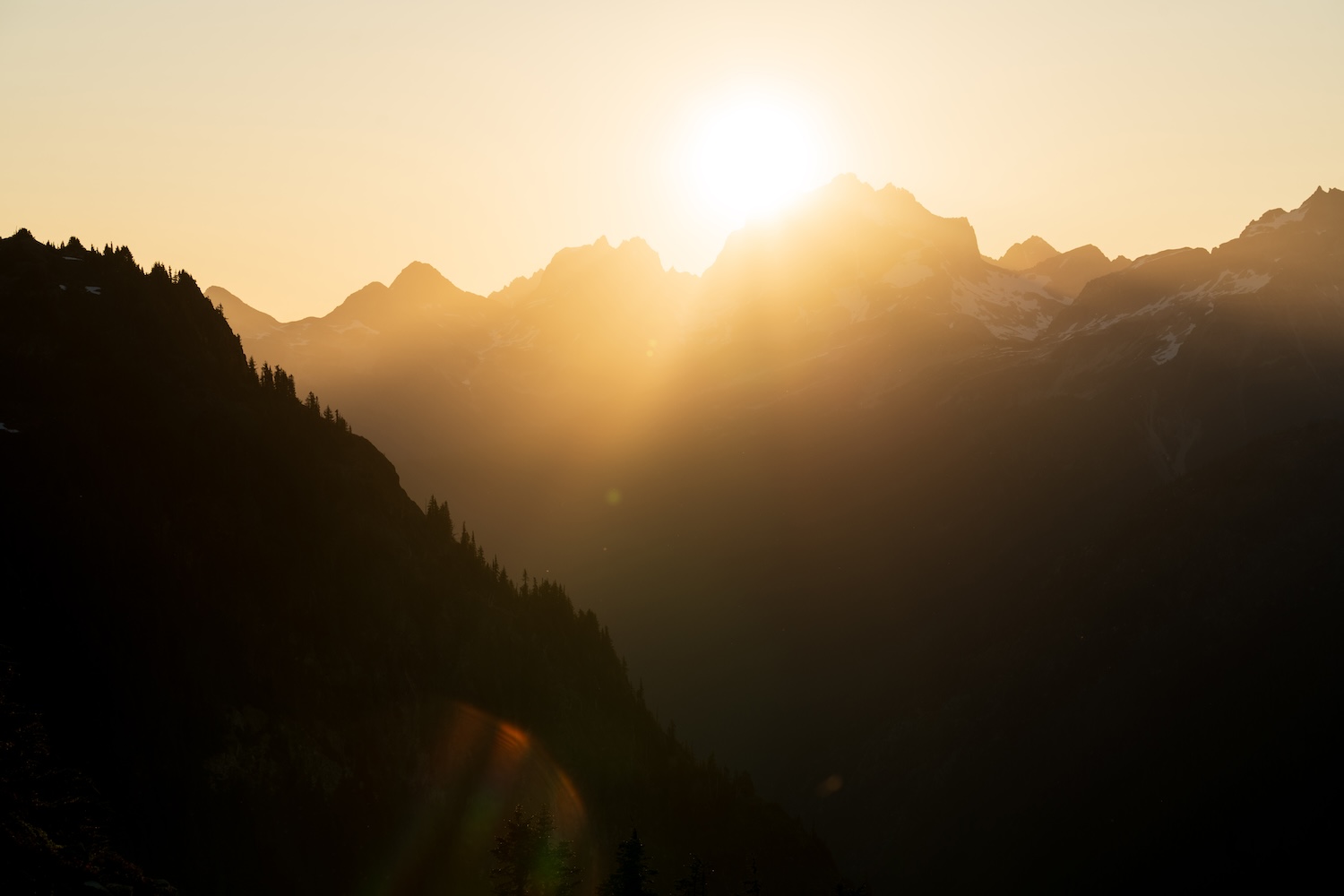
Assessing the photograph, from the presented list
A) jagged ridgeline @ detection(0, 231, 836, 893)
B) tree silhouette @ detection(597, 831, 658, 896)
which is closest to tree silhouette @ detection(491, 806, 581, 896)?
tree silhouette @ detection(597, 831, 658, 896)

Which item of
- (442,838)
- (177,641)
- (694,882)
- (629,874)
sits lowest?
(442,838)

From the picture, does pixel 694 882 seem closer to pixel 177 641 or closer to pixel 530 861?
pixel 530 861

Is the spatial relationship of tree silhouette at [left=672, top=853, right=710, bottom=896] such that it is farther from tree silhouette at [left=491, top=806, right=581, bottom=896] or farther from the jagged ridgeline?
the jagged ridgeline

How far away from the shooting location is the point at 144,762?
150 metres

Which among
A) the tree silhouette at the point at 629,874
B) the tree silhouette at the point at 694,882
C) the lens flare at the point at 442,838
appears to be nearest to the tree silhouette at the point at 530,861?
the tree silhouette at the point at 629,874

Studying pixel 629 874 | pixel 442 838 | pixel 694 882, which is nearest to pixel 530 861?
pixel 629 874

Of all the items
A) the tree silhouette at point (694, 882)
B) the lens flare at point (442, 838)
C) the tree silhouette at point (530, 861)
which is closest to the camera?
the tree silhouette at point (530, 861)

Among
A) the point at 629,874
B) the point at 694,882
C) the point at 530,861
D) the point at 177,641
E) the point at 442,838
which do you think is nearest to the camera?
the point at 629,874

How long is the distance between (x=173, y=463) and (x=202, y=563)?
16578mm

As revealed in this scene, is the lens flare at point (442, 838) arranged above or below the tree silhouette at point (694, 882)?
below

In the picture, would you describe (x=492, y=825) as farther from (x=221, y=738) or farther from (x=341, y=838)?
(x=221, y=738)

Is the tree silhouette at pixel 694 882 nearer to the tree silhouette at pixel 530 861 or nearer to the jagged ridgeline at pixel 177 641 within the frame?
the tree silhouette at pixel 530 861

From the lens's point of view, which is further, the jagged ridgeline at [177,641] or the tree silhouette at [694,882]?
the jagged ridgeline at [177,641]

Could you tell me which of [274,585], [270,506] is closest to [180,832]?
[274,585]
